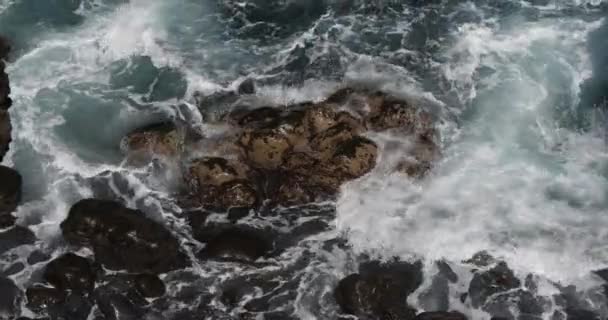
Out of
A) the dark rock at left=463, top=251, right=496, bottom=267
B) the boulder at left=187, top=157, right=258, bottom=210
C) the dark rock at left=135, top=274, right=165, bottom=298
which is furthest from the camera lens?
the boulder at left=187, top=157, right=258, bottom=210

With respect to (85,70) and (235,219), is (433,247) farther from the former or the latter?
(85,70)

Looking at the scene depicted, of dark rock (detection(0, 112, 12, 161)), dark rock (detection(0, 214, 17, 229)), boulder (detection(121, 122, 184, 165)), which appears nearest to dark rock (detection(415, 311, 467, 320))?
boulder (detection(121, 122, 184, 165))

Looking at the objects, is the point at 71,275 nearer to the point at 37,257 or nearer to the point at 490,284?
the point at 37,257

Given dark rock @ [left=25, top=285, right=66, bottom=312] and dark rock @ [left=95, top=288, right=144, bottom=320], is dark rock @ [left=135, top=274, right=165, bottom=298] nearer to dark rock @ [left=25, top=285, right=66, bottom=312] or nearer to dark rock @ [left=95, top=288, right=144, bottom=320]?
dark rock @ [left=95, top=288, right=144, bottom=320]

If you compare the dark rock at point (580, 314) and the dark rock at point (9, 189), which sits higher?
the dark rock at point (9, 189)

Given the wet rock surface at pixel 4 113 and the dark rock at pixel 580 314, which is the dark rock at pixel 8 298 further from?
the dark rock at pixel 580 314

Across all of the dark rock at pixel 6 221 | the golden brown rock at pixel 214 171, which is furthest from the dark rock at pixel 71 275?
the golden brown rock at pixel 214 171
